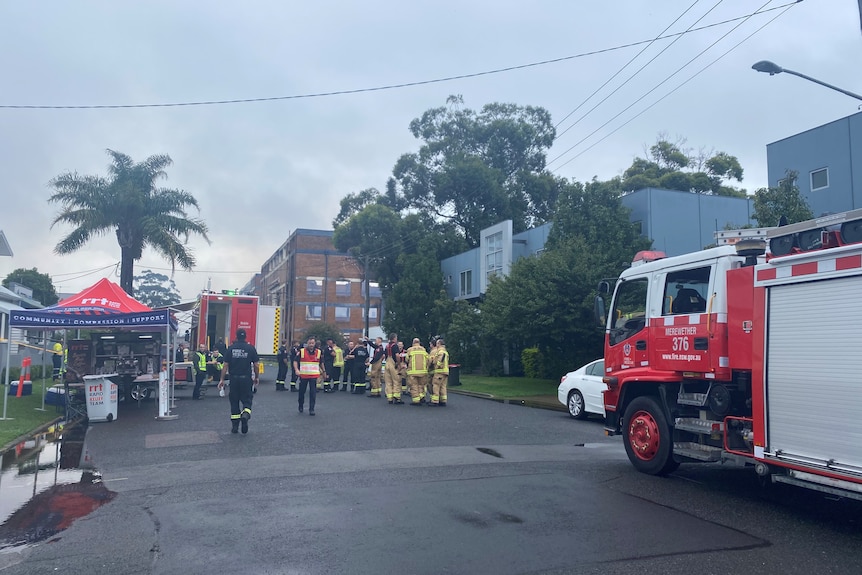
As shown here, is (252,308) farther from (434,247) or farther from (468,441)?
(434,247)

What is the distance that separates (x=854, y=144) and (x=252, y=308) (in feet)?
64.7

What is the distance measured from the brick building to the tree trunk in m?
A: 36.0

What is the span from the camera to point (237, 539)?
6172 mm

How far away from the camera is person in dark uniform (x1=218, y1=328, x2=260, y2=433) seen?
12438 mm

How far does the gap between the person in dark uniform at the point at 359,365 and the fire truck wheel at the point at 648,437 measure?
13075 millimetres

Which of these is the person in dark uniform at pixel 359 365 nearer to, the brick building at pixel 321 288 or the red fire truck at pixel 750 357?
the red fire truck at pixel 750 357

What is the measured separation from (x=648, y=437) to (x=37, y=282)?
167 ft

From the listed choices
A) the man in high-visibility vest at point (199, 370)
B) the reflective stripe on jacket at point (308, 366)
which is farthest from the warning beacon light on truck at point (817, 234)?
the man in high-visibility vest at point (199, 370)

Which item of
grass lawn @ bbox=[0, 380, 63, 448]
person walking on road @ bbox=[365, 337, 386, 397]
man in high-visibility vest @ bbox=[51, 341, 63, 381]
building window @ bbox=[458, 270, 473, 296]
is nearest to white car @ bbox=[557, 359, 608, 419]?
person walking on road @ bbox=[365, 337, 386, 397]

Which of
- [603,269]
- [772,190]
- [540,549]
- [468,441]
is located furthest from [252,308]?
[540,549]

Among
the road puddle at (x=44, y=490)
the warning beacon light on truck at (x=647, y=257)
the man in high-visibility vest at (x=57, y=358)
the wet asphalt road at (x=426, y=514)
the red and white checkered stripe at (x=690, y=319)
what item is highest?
the warning beacon light on truck at (x=647, y=257)

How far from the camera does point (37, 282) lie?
49969mm

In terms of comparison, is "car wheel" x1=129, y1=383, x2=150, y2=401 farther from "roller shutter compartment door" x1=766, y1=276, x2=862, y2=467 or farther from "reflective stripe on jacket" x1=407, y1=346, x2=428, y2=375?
"roller shutter compartment door" x1=766, y1=276, x2=862, y2=467

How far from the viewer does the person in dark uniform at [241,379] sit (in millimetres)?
12438
